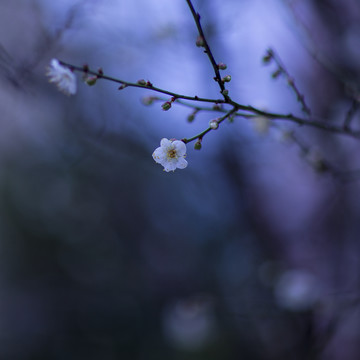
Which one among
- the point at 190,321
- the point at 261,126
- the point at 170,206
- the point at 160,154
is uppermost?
the point at 170,206

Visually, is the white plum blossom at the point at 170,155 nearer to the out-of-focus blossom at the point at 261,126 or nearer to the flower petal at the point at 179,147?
the flower petal at the point at 179,147

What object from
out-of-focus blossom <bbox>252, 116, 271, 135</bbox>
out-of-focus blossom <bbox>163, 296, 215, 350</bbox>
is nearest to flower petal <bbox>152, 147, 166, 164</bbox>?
out-of-focus blossom <bbox>252, 116, 271, 135</bbox>

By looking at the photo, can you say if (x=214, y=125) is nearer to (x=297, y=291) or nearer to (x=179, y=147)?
(x=179, y=147)

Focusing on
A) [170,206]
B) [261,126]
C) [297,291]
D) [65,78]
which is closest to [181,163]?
[65,78]

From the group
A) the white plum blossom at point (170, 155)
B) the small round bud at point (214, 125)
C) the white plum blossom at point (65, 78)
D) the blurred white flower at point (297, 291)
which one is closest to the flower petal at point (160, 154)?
the white plum blossom at point (170, 155)

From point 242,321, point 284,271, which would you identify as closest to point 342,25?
point 284,271

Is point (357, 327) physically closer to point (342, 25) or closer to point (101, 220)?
point (342, 25)

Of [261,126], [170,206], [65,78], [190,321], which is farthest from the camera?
[170,206]

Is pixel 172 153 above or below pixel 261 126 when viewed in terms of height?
below
